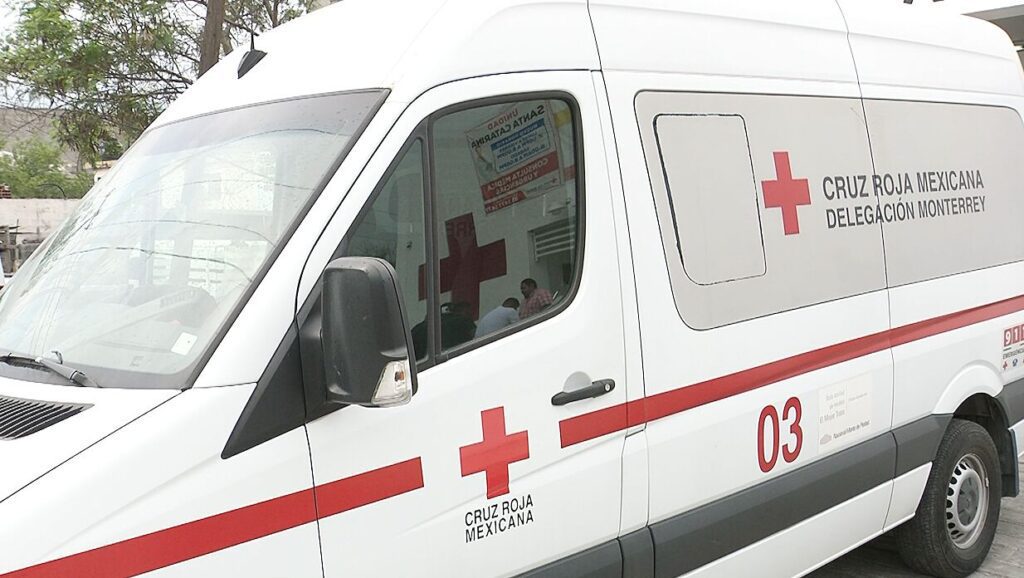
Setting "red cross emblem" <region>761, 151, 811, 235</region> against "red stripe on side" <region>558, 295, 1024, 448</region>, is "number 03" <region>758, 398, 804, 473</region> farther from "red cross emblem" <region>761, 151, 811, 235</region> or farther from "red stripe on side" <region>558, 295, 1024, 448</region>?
"red cross emblem" <region>761, 151, 811, 235</region>

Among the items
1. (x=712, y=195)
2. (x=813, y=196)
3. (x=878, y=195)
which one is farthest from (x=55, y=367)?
(x=878, y=195)

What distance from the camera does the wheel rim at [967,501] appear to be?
15.0 feet

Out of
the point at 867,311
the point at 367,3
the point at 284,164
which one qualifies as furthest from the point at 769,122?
the point at 284,164

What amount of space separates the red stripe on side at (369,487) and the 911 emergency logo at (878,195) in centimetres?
173

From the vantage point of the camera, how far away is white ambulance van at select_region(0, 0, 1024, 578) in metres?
2.17

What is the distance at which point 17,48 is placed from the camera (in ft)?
32.7

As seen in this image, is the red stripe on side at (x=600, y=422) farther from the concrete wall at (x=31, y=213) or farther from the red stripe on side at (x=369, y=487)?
the concrete wall at (x=31, y=213)

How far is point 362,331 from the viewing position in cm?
210

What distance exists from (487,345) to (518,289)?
0.74ft

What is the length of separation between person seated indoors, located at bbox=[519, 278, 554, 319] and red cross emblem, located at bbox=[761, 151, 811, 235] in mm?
1098

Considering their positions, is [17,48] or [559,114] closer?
[559,114]

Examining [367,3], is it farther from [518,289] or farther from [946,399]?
[946,399]

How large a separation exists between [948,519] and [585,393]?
2.63 metres

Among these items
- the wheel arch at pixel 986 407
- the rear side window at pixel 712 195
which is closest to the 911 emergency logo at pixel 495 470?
the rear side window at pixel 712 195
